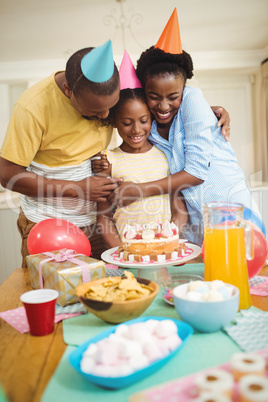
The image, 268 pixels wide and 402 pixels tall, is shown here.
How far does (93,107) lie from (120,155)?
1.56 feet

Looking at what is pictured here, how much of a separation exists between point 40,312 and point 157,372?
0.32 metres

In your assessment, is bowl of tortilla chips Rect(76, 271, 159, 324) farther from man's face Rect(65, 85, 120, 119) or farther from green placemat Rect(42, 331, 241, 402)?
man's face Rect(65, 85, 120, 119)

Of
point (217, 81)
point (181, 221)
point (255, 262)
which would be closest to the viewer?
point (255, 262)

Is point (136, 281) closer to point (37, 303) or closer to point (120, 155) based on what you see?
point (37, 303)

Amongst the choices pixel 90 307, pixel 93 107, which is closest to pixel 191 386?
pixel 90 307

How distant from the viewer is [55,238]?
4.28 ft

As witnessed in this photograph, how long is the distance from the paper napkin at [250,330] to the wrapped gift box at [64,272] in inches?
16.0

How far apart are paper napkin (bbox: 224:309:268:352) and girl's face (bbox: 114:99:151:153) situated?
39.2 inches

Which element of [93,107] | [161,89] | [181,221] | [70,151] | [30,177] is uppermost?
[161,89]

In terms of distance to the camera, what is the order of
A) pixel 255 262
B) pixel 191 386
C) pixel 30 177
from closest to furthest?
pixel 191 386, pixel 255 262, pixel 30 177

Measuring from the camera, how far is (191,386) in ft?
1.85

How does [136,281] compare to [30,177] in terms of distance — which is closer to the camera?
[136,281]

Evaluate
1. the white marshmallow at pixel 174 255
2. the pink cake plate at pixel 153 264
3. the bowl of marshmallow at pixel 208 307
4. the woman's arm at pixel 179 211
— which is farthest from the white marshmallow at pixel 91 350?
the woman's arm at pixel 179 211

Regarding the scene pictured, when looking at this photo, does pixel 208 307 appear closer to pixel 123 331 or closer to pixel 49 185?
pixel 123 331
